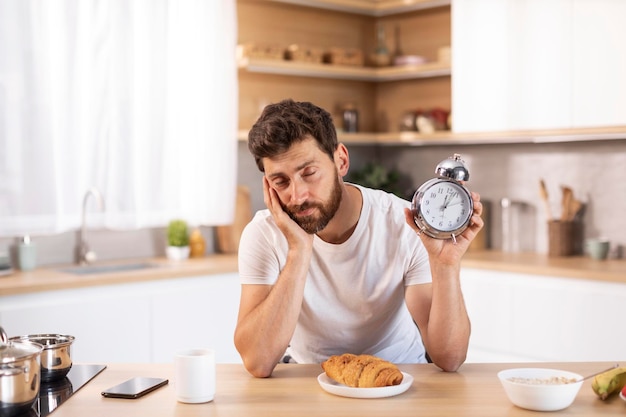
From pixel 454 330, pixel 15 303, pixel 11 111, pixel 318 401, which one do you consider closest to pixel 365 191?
pixel 454 330

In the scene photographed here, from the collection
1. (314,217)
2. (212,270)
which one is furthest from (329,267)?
(212,270)

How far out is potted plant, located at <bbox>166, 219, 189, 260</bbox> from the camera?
15.2 feet

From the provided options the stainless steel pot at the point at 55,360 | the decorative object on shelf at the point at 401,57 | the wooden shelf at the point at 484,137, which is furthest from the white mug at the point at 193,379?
the decorative object on shelf at the point at 401,57

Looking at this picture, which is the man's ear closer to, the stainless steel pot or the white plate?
the white plate

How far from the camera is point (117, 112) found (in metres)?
4.43

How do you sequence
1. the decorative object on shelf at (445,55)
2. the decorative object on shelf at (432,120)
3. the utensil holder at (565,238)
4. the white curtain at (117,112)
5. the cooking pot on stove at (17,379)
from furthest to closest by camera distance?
1. the decorative object on shelf at (432,120)
2. the decorative object on shelf at (445,55)
3. the utensil holder at (565,238)
4. the white curtain at (117,112)
5. the cooking pot on stove at (17,379)

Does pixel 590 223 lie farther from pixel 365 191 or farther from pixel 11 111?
pixel 11 111

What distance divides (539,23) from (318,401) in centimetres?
296

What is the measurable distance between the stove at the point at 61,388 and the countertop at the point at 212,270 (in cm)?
141

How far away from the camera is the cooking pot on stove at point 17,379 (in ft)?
6.15

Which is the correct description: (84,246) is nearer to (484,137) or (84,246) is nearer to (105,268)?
(105,268)

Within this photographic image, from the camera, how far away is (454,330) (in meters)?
2.39

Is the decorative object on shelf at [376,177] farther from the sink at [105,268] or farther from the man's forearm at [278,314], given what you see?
the man's forearm at [278,314]

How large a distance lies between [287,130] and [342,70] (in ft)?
8.81
